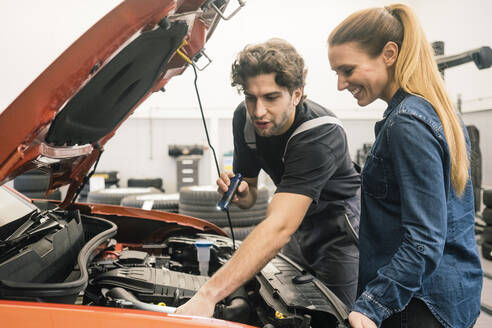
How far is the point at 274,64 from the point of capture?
4.02 ft

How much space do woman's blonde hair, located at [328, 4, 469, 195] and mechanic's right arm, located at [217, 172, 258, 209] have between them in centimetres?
66

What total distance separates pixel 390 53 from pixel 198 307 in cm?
79

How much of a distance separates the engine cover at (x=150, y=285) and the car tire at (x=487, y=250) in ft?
11.0

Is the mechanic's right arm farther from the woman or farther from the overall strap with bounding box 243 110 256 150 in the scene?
the woman

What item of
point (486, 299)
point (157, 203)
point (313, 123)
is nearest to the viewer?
point (313, 123)

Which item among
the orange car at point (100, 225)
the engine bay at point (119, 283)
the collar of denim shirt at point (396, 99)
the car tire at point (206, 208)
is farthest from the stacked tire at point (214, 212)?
the collar of denim shirt at point (396, 99)

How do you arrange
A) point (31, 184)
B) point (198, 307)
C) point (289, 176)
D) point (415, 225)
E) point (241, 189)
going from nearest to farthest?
1. point (415, 225)
2. point (198, 307)
3. point (289, 176)
4. point (241, 189)
5. point (31, 184)

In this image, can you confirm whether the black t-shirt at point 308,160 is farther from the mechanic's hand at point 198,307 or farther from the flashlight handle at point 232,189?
the mechanic's hand at point 198,307

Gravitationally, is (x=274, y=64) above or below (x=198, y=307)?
above

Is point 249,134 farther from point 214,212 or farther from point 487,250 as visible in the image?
point 487,250

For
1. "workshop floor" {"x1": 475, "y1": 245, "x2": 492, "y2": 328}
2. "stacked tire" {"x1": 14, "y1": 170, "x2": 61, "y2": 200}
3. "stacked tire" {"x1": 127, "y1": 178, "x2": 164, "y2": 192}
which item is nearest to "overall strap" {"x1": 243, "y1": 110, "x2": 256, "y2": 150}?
"workshop floor" {"x1": 475, "y1": 245, "x2": 492, "y2": 328}

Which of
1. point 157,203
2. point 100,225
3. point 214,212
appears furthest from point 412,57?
point 157,203

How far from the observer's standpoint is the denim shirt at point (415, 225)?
739 mm

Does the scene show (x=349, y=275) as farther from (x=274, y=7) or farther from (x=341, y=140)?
(x=274, y=7)
